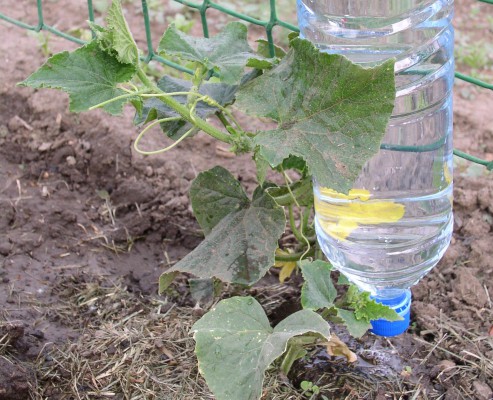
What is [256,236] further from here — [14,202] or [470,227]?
[14,202]

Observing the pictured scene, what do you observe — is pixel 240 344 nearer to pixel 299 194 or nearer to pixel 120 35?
pixel 299 194

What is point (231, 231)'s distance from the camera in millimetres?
1920

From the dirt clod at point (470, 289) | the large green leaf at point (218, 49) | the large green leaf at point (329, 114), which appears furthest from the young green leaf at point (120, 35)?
the dirt clod at point (470, 289)

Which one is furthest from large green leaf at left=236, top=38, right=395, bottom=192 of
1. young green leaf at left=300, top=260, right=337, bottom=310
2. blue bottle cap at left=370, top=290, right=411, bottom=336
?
blue bottle cap at left=370, top=290, right=411, bottom=336

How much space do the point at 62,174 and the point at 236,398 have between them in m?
1.34

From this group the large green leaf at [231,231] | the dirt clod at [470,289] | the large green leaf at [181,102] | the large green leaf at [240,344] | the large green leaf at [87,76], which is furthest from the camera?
the dirt clod at [470,289]

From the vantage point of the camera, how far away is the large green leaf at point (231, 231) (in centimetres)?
184

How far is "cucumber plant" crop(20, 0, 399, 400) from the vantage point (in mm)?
1626

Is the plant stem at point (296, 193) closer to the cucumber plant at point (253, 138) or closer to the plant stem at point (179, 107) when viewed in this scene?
the cucumber plant at point (253, 138)

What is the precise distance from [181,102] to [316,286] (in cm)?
55

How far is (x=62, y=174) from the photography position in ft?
8.89

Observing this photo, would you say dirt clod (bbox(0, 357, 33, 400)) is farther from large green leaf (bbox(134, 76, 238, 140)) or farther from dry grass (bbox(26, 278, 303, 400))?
large green leaf (bbox(134, 76, 238, 140))

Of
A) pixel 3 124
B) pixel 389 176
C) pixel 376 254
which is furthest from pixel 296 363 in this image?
pixel 3 124

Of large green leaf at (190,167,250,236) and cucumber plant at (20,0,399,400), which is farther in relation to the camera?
large green leaf at (190,167,250,236)
